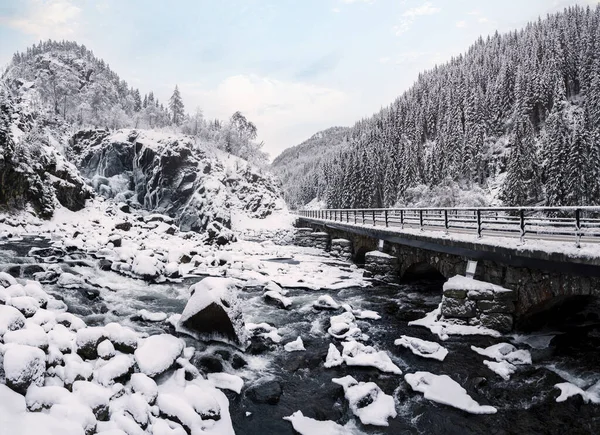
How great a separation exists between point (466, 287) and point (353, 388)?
19.5ft

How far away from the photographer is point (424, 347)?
999 cm

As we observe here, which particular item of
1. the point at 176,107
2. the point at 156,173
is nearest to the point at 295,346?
the point at 156,173

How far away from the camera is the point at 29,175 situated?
27.3 meters

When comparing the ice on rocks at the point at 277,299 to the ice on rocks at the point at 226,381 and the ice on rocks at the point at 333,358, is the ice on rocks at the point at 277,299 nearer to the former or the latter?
the ice on rocks at the point at 333,358

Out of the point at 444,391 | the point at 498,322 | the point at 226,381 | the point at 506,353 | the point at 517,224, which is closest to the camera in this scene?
the point at 444,391

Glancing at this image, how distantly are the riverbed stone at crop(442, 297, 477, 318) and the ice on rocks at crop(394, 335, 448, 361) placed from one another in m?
1.87

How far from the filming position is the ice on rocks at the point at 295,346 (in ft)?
33.1

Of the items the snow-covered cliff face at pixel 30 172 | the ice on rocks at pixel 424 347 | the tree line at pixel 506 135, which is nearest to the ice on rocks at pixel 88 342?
the ice on rocks at pixel 424 347

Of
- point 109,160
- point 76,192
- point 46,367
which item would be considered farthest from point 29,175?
point 109,160

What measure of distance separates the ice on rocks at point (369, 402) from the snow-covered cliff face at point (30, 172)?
29574 mm

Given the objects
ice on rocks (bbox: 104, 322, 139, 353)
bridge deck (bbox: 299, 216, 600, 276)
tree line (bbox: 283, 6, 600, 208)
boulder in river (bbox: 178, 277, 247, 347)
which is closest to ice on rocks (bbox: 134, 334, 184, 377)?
ice on rocks (bbox: 104, 322, 139, 353)

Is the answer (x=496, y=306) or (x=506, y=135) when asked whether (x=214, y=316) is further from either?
(x=506, y=135)

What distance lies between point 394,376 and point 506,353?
3.55 meters

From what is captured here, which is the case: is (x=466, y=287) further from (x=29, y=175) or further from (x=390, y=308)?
(x=29, y=175)
